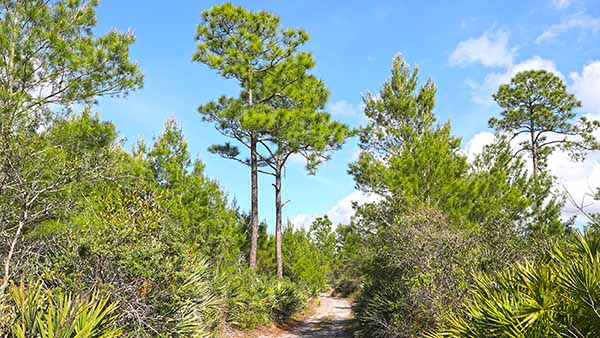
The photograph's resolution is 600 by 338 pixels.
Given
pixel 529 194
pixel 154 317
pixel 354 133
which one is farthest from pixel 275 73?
pixel 154 317

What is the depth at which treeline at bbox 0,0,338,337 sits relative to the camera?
7.10 meters

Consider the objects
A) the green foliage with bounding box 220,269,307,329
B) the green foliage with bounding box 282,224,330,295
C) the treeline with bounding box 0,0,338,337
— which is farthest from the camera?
the green foliage with bounding box 282,224,330,295

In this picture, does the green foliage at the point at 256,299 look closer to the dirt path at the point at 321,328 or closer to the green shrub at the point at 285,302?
the green shrub at the point at 285,302

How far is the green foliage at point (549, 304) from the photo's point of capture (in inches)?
185

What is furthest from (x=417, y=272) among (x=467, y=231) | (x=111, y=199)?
(x=111, y=199)

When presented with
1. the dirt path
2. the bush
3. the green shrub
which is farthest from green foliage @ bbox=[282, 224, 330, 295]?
the bush

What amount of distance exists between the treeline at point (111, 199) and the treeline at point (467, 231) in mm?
3599

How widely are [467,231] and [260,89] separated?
35.7 ft

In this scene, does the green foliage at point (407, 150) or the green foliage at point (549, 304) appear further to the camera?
the green foliage at point (407, 150)

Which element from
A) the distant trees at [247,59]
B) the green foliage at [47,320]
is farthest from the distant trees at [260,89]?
the green foliage at [47,320]

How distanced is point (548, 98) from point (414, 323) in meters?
17.9

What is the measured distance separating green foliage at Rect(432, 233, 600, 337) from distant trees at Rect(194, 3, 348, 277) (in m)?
12.3

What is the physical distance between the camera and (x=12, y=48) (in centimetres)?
1066

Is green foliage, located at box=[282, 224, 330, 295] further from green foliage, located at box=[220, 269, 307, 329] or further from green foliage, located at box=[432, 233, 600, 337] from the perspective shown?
green foliage, located at box=[432, 233, 600, 337]
